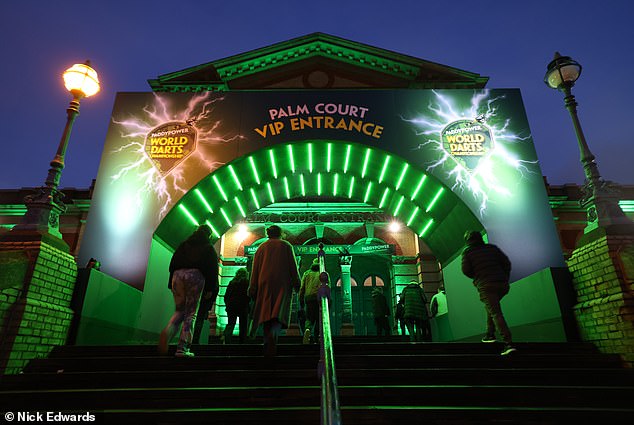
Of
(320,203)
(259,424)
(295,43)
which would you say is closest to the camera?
(259,424)

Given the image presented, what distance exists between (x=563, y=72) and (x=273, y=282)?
6979mm

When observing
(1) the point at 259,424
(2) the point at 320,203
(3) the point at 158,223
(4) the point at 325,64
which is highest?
(4) the point at 325,64

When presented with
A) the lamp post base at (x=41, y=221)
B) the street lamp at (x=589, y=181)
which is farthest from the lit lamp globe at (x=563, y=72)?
the lamp post base at (x=41, y=221)

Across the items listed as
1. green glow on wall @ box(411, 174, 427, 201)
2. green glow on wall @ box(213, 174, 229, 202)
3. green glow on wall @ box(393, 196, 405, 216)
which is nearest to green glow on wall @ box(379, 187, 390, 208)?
green glow on wall @ box(393, 196, 405, 216)

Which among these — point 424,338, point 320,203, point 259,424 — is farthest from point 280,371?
point 320,203

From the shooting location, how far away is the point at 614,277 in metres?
5.29

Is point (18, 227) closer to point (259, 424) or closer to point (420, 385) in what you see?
point (259, 424)

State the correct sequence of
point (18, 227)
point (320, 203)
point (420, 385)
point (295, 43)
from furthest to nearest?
1. point (320, 203)
2. point (295, 43)
3. point (18, 227)
4. point (420, 385)

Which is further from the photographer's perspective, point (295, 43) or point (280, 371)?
point (295, 43)

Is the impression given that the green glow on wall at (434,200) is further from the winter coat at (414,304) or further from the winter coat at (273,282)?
the winter coat at (273,282)

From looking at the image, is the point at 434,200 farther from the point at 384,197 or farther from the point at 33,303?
the point at 33,303

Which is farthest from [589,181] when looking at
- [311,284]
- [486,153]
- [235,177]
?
[235,177]

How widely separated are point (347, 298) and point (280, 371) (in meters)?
13.2

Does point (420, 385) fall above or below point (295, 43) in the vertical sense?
below
